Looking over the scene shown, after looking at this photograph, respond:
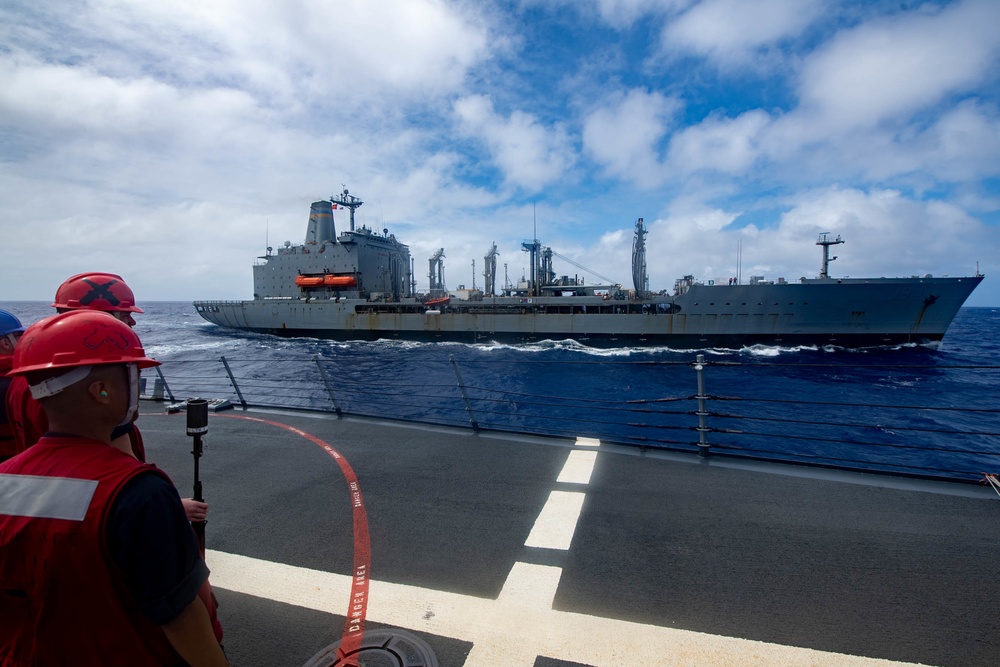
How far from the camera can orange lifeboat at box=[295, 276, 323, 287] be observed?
125ft

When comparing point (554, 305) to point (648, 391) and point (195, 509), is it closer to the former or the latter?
point (648, 391)

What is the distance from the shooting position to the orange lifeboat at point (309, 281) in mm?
38006

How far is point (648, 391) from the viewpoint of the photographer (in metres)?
18.9

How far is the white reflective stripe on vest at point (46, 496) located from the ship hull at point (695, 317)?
31.6 metres

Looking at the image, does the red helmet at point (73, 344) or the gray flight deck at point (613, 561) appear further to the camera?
the gray flight deck at point (613, 561)

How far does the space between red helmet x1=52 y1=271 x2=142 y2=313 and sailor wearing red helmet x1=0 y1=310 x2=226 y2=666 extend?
65.3 inches

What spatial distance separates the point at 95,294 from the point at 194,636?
2.43m

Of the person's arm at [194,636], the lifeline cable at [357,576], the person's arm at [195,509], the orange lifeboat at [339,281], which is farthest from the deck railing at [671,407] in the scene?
the orange lifeboat at [339,281]

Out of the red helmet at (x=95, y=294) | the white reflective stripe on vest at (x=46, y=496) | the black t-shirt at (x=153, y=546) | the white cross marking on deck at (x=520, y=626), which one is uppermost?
the red helmet at (x=95, y=294)

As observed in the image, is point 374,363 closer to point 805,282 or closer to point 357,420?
point 357,420

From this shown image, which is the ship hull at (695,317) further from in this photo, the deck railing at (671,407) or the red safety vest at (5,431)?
the red safety vest at (5,431)

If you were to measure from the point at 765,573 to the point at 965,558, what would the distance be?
1388 millimetres

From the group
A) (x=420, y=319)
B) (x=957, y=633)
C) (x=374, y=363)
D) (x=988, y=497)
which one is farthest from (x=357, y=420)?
(x=420, y=319)

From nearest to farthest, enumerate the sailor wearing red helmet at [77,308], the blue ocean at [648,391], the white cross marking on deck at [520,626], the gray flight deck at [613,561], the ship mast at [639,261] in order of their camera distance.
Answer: the sailor wearing red helmet at [77,308] < the white cross marking on deck at [520,626] < the gray flight deck at [613,561] < the blue ocean at [648,391] < the ship mast at [639,261]
